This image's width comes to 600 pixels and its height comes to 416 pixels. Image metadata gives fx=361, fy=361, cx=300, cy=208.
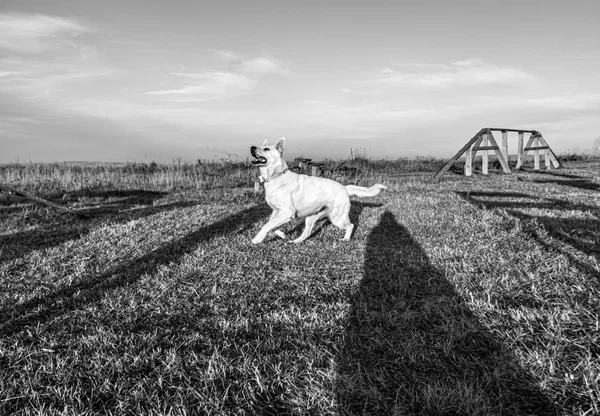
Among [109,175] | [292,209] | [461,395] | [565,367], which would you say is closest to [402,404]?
[461,395]

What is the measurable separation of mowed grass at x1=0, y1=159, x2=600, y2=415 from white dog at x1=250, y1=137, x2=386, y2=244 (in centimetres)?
56

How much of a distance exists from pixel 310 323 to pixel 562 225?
18.9 feet

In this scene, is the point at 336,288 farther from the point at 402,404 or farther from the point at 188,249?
the point at 188,249

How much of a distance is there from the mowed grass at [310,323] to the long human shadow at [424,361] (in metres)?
0.01

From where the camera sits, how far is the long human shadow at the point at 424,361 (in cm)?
210

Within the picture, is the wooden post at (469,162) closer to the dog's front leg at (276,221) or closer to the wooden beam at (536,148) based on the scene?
the wooden beam at (536,148)

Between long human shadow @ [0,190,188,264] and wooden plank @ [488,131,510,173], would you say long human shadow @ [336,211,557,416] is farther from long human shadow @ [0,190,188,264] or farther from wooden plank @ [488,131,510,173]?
wooden plank @ [488,131,510,173]

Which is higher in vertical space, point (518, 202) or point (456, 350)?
point (518, 202)

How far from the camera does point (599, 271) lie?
4082 millimetres

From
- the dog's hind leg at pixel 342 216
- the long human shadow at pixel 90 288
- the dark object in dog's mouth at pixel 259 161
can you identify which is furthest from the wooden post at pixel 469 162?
the dark object in dog's mouth at pixel 259 161

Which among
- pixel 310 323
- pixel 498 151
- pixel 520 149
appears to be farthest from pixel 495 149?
pixel 310 323

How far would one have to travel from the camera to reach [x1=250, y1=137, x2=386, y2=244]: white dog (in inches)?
230

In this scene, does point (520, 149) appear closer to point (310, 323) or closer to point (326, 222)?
point (326, 222)

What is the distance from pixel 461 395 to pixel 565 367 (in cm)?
82
